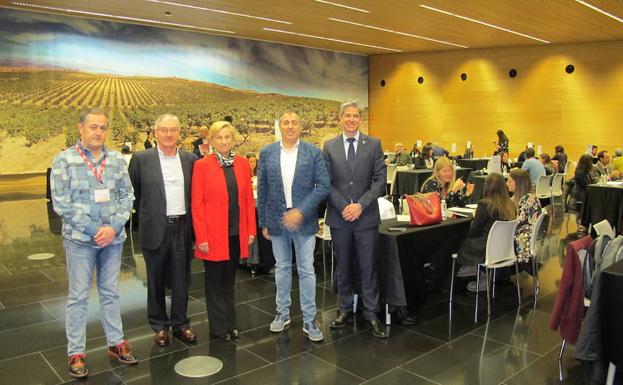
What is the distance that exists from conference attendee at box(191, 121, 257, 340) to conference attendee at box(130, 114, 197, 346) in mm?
101

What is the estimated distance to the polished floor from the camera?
3.25 metres

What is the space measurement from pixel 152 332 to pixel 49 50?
34.9 ft

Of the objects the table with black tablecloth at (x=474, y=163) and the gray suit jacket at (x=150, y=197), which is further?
the table with black tablecloth at (x=474, y=163)

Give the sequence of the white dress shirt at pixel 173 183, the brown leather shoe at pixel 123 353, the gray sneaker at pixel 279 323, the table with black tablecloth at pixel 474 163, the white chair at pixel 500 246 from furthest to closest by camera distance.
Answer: the table with black tablecloth at pixel 474 163, the white chair at pixel 500 246, the gray sneaker at pixel 279 323, the white dress shirt at pixel 173 183, the brown leather shoe at pixel 123 353

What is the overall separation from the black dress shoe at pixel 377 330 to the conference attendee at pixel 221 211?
109cm

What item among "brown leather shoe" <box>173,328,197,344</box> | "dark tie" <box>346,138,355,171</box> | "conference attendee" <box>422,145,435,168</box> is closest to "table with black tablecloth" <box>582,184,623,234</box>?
"conference attendee" <box>422,145,435,168</box>

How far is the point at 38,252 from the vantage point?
21.9ft

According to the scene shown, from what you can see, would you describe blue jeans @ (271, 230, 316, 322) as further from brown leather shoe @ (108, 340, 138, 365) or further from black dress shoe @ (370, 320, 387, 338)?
brown leather shoe @ (108, 340, 138, 365)

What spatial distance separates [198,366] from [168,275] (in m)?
0.69

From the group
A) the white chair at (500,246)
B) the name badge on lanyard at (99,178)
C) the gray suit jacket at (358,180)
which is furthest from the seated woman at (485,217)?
the name badge on lanyard at (99,178)

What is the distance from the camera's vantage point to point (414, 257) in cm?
416

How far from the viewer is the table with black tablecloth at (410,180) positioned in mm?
10508

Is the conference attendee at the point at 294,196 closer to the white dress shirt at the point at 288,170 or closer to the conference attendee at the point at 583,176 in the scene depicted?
the white dress shirt at the point at 288,170

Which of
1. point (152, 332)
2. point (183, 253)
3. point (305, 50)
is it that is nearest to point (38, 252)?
point (152, 332)
